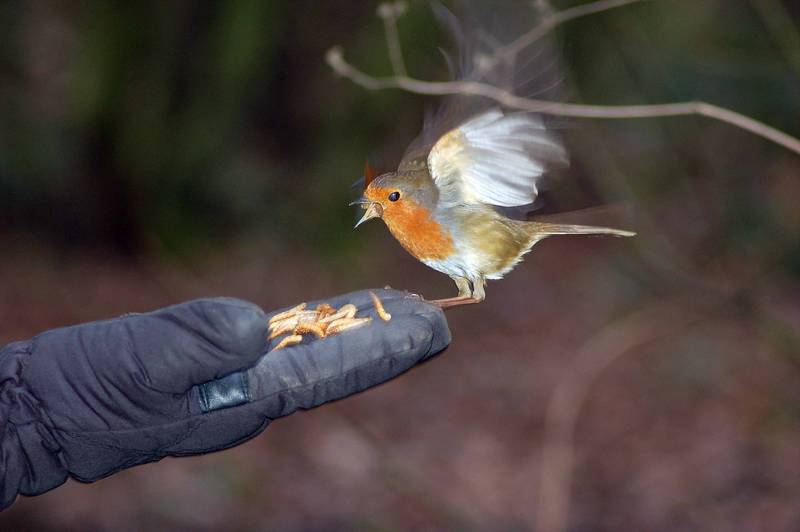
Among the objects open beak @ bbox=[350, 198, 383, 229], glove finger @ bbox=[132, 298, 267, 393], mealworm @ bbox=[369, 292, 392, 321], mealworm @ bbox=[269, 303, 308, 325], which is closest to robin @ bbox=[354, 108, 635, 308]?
open beak @ bbox=[350, 198, 383, 229]

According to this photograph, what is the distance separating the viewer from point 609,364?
24.1 feet

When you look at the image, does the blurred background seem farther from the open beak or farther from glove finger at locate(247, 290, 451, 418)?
glove finger at locate(247, 290, 451, 418)

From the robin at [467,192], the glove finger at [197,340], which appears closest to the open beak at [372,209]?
the robin at [467,192]

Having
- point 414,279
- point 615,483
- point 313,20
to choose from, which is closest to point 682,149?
point 615,483

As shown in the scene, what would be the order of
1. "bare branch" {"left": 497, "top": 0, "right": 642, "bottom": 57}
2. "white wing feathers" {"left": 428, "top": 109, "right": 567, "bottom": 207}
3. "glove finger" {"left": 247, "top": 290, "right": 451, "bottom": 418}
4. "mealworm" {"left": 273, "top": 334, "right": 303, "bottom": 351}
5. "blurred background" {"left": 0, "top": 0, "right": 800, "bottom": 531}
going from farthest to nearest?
"blurred background" {"left": 0, "top": 0, "right": 800, "bottom": 531} → "bare branch" {"left": 497, "top": 0, "right": 642, "bottom": 57} → "white wing feathers" {"left": 428, "top": 109, "right": 567, "bottom": 207} → "mealworm" {"left": 273, "top": 334, "right": 303, "bottom": 351} → "glove finger" {"left": 247, "top": 290, "right": 451, "bottom": 418}

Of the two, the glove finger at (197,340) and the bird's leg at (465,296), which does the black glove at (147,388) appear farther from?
the bird's leg at (465,296)

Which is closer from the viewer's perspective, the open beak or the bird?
the bird

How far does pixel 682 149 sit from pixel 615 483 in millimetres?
2414

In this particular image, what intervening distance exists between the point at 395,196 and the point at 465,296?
502mm

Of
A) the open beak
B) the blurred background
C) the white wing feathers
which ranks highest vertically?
the white wing feathers

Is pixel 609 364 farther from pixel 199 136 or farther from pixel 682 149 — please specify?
pixel 199 136

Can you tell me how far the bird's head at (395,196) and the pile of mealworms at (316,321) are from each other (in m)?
0.30

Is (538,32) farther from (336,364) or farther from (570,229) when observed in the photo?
(336,364)

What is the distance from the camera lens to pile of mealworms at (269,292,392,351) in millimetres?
2877
